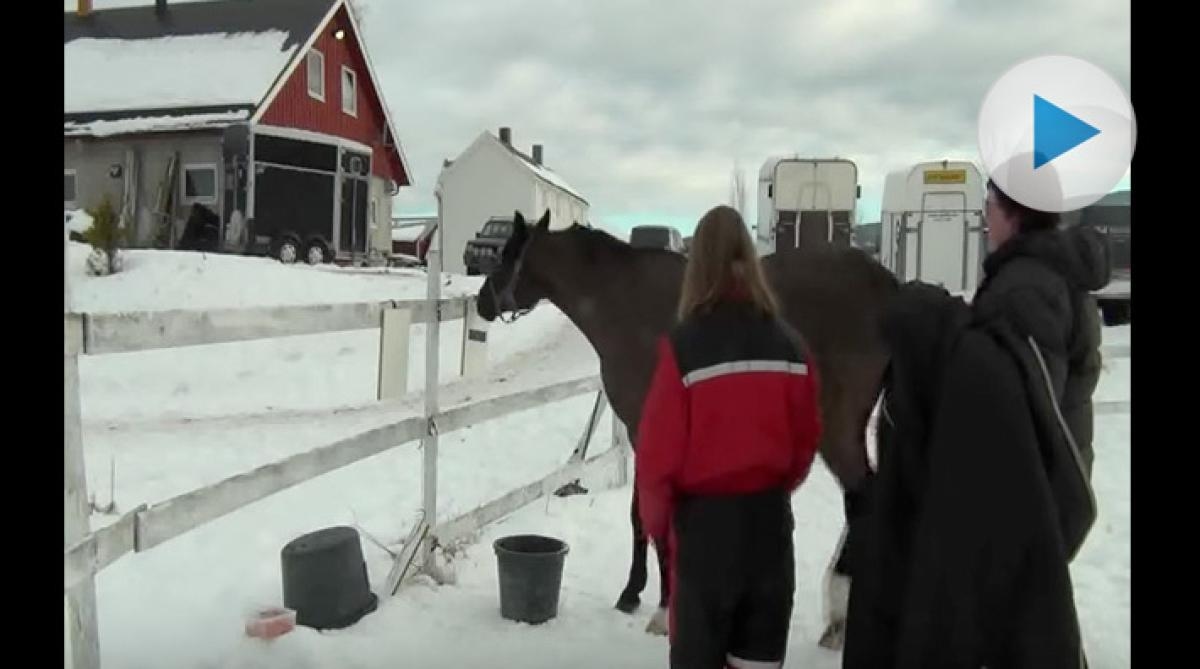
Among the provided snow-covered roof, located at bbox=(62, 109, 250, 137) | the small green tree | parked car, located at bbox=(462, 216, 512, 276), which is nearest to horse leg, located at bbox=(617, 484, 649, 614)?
the small green tree

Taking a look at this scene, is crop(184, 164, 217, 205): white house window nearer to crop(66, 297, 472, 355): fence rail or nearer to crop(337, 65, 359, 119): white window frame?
crop(337, 65, 359, 119): white window frame

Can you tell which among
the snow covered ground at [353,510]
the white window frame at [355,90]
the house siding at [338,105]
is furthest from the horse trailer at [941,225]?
the white window frame at [355,90]

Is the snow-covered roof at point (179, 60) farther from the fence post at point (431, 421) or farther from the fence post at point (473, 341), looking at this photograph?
the fence post at point (431, 421)

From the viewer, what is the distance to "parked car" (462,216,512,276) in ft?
78.9

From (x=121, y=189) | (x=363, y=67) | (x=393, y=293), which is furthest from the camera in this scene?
(x=363, y=67)

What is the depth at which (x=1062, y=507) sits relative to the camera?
205cm

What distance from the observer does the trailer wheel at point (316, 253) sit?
71.8 ft

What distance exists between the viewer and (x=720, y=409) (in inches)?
100

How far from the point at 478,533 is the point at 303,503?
1167 millimetres

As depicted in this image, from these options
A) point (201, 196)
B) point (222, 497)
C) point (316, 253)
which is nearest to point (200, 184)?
point (201, 196)

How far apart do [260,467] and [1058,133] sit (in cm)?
319
